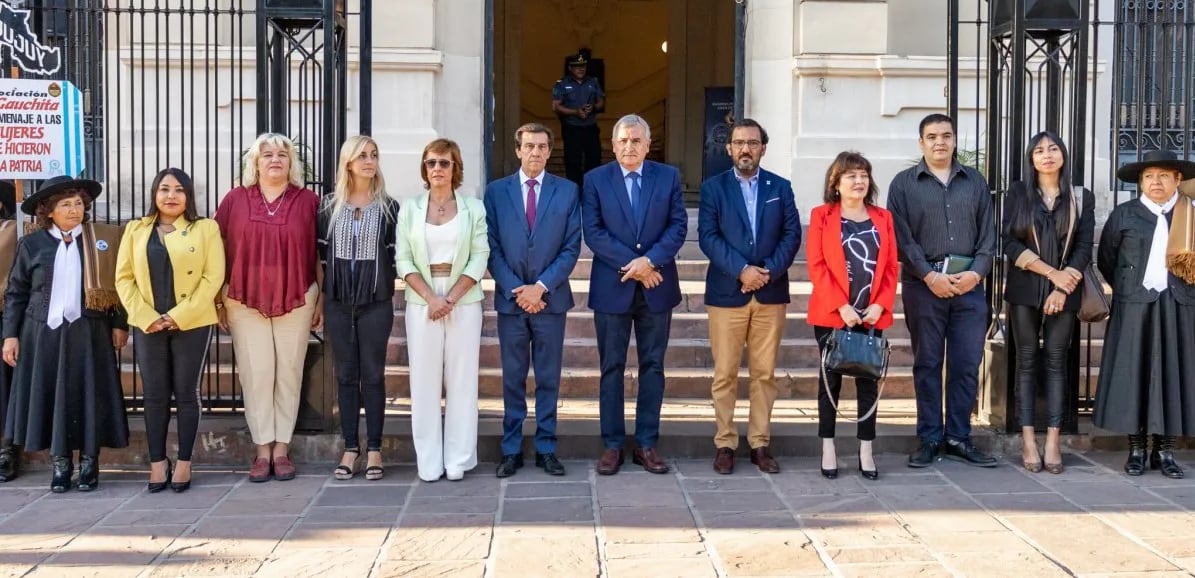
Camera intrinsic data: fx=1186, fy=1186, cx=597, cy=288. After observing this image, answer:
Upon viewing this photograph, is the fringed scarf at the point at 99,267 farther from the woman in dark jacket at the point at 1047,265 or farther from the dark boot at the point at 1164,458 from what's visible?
the dark boot at the point at 1164,458

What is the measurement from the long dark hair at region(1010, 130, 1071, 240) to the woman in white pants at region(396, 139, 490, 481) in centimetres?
296

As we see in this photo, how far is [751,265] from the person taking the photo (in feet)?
21.0

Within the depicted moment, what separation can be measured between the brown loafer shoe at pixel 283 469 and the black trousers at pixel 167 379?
455 millimetres

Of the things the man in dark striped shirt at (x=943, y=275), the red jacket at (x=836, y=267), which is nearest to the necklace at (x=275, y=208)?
the red jacket at (x=836, y=267)

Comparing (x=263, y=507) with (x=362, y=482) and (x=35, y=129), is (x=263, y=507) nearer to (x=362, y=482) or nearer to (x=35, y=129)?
(x=362, y=482)

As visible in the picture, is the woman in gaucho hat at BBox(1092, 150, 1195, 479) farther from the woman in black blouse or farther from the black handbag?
the woman in black blouse

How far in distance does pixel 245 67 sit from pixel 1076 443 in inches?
312

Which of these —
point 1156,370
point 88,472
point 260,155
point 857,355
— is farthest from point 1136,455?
point 88,472

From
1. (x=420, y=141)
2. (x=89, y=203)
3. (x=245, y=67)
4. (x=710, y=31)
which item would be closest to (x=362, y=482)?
(x=89, y=203)

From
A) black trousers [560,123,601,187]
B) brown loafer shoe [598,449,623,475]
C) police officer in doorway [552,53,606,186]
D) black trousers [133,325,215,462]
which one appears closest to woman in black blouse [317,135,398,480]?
black trousers [133,325,215,462]

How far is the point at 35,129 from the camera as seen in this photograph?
262 inches

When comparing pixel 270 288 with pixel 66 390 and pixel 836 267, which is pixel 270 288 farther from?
pixel 836 267

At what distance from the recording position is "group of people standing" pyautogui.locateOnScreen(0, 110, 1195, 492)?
20.4 feet

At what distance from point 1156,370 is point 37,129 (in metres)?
6.33
